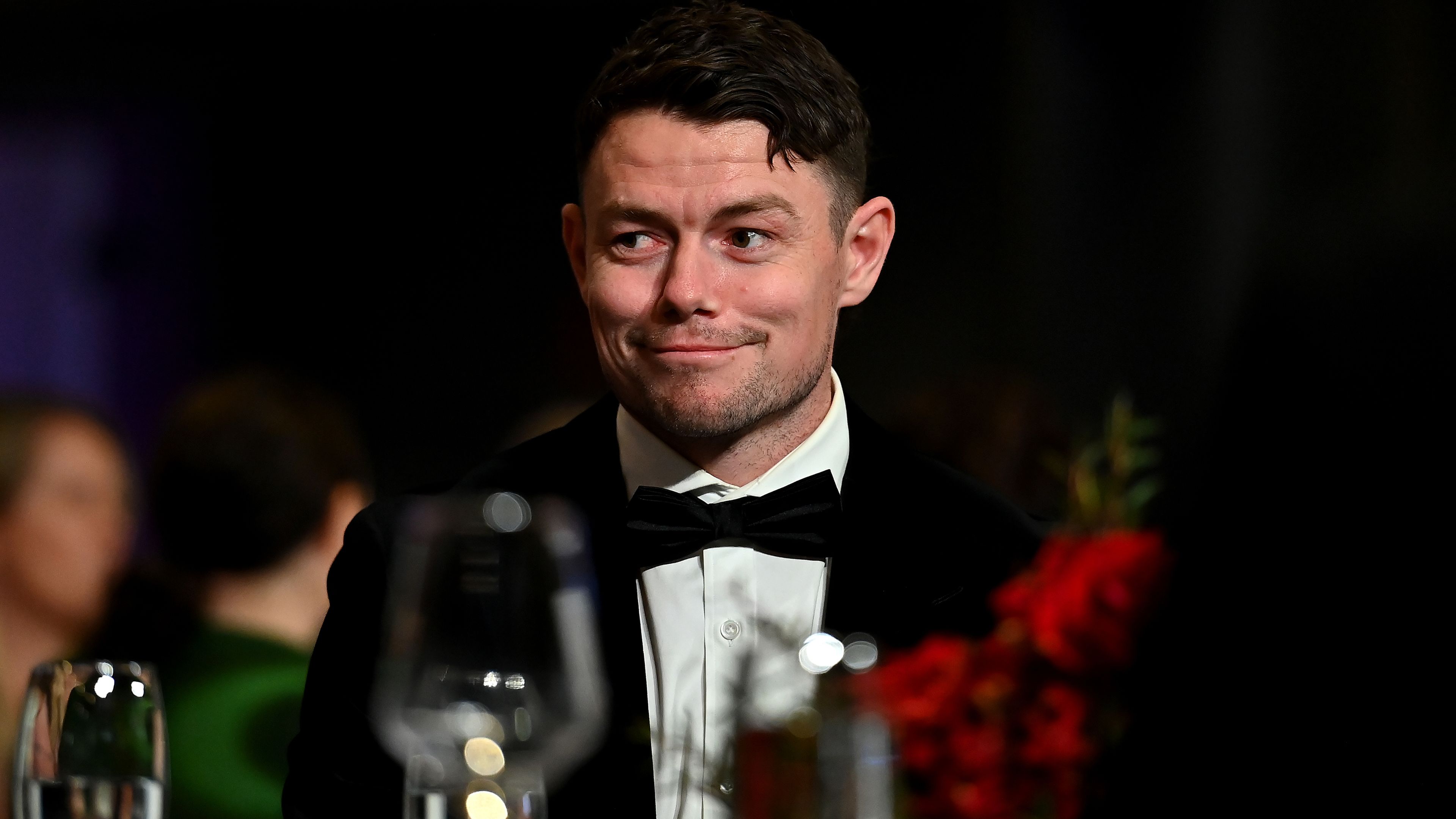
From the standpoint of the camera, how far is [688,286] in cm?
141

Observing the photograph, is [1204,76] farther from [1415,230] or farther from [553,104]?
[1415,230]

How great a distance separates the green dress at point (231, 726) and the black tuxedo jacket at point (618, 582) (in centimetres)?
52

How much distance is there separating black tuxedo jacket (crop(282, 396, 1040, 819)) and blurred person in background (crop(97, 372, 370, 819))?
49 centimetres

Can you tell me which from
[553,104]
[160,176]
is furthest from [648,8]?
[160,176]

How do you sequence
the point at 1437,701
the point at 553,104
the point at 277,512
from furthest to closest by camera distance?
the point at 553,104, the point at 277,512, the point at 1437,701

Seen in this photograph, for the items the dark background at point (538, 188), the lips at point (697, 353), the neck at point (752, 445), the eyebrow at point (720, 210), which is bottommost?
the neck at point (752, 445)

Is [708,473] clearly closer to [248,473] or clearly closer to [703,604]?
[703,604]

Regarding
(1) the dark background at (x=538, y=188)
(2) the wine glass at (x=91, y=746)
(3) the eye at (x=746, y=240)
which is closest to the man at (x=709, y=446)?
(3) the eye at (x=746, y=240)

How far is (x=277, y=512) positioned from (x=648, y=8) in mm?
2181

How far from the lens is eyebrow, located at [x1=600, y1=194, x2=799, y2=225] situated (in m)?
1.42

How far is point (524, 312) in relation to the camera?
4137 mm

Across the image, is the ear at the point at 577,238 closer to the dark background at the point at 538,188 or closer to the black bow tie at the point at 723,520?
the black bow tie at the point at 723,520

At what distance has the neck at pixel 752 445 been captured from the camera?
1.52 m

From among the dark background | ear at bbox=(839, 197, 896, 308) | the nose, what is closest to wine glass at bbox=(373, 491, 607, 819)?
the nose
